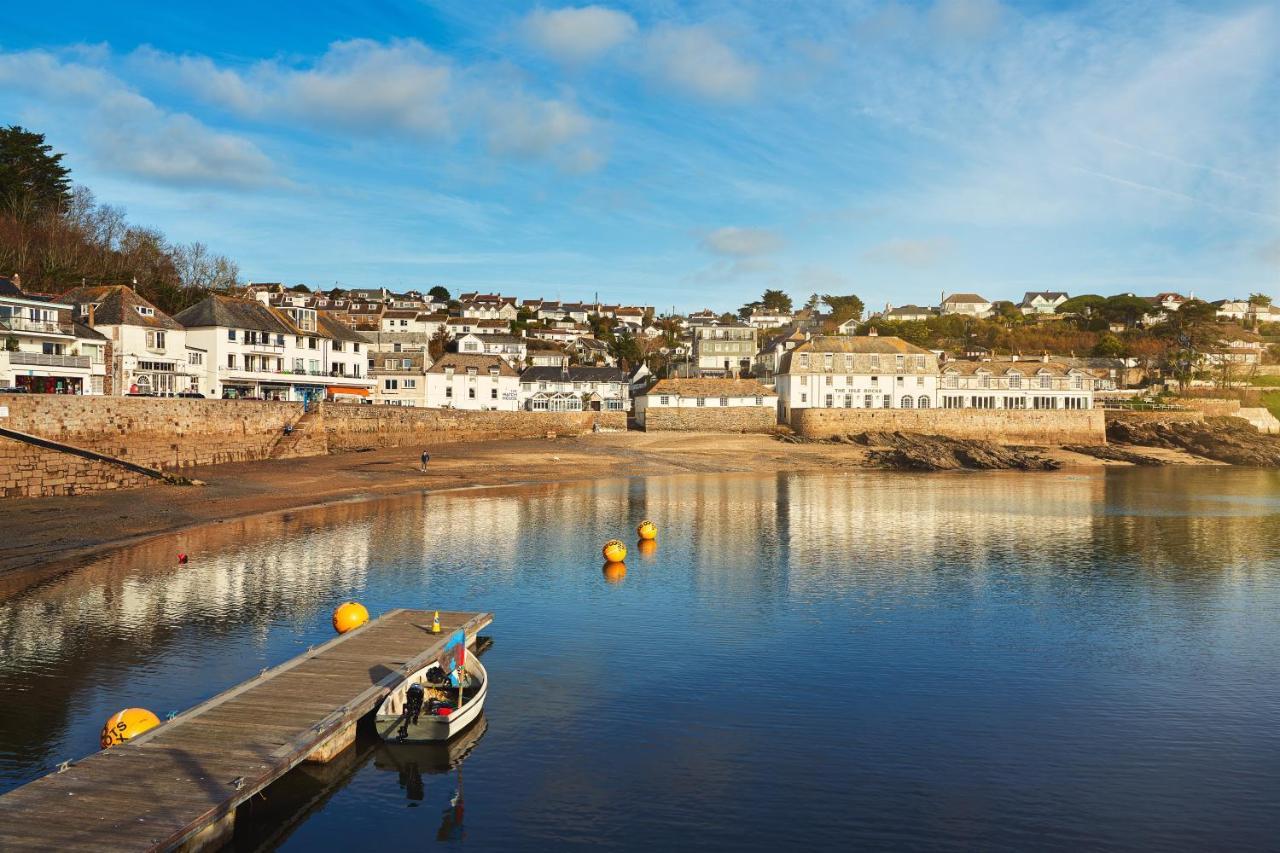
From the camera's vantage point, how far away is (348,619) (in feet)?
72.6

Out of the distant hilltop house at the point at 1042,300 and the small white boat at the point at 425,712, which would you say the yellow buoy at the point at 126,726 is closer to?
the small white boat at the point at 425,712

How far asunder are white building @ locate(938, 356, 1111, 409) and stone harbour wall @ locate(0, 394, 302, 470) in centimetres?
6311

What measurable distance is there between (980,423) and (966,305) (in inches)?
3570

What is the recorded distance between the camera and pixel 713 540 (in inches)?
1521

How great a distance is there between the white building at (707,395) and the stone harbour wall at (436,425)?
17.4ft

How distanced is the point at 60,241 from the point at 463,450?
42151mm

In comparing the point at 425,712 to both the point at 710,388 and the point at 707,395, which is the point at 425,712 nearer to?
the point at 707,395

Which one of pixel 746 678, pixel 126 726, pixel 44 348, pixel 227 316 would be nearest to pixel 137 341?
pixel 44 348

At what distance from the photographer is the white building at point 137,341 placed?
5794cm

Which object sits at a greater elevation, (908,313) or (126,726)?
(908,313)

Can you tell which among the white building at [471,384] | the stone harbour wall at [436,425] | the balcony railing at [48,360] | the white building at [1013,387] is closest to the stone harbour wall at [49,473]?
the balcony railing at [48,360]

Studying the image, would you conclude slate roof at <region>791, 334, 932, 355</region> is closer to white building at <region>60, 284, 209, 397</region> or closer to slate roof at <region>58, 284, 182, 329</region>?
white building at <region>60, 284, 209, 397</region>

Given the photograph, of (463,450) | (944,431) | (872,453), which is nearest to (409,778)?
(463,450)

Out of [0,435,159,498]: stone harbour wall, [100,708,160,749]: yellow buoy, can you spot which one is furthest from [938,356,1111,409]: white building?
[100,708,160,749]: yellow buoy
